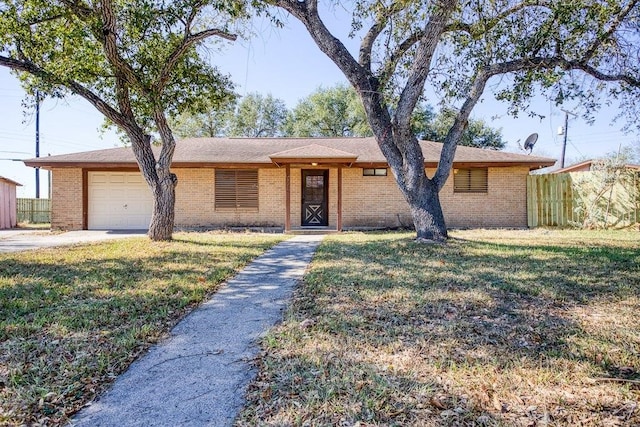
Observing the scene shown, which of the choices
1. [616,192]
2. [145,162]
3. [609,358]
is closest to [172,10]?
[145,162]

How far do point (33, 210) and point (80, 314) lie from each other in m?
22.4

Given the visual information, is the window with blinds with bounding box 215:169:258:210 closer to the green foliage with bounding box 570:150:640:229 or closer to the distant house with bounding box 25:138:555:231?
the distant house with bounding box 25:138:555:231

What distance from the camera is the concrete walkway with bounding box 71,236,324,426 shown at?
2.12 meters

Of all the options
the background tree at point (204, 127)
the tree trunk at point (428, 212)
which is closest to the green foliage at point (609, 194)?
the tree trunk at point (428, 212)

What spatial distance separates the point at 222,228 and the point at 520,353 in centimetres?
1237

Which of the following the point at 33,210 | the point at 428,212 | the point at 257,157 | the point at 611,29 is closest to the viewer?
the point at 611,29

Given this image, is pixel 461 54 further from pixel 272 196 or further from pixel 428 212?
pixel 272 196

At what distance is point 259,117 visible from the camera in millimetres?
31812

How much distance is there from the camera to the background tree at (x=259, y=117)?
31.0 meters

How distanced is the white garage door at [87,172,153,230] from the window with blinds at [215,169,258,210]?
280 cm

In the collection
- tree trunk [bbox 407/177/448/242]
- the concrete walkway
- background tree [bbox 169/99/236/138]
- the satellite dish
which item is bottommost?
the concrete walkway

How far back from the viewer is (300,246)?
8906 mm

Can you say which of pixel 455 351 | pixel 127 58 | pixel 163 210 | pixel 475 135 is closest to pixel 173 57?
pixel 127 58

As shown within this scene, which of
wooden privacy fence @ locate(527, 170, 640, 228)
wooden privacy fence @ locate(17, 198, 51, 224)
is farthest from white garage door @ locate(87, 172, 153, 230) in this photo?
wooden privacy fence @ locate(527, 170, 640, 228)
